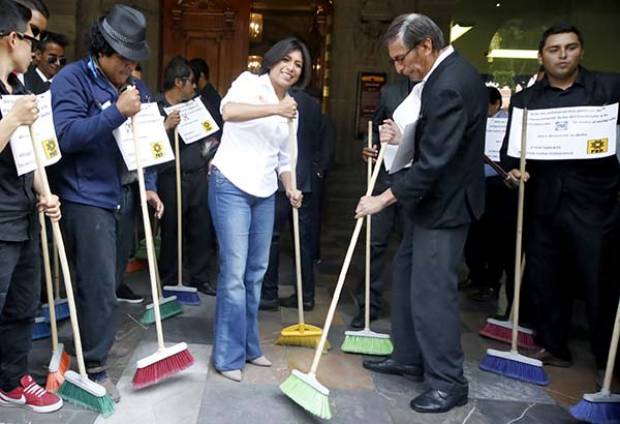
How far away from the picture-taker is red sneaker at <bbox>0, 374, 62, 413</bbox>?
9.85 feet

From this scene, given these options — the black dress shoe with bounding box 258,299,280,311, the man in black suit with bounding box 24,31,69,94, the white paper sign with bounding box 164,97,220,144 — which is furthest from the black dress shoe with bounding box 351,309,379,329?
the man in black suit with bounding box 24,31,69,94

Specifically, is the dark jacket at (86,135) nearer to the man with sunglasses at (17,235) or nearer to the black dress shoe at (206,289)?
the man with sunglasses at (17,235)

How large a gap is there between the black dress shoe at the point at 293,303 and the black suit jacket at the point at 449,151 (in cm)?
175

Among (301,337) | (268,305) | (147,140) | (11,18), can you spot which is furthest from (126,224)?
(11,18)

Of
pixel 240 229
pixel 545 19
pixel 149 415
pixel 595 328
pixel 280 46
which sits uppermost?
pixel 545 19

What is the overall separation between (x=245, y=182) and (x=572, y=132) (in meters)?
1.88

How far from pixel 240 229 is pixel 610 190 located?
217 cm

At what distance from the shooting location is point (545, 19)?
8648mm

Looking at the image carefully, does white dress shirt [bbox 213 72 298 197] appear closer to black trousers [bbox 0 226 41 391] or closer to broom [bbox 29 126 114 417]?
broom [bbox 29 126 114 417]

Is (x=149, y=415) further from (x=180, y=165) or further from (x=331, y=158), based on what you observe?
(x=331, y=158)

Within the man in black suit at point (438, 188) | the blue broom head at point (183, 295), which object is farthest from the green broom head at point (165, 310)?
the man in black suit at point (438, 188)

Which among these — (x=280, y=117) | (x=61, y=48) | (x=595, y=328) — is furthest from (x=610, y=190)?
(x=61, y=48)

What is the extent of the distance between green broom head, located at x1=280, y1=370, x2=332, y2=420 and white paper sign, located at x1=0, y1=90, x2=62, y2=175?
4.96 feet

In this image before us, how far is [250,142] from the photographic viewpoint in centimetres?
328
